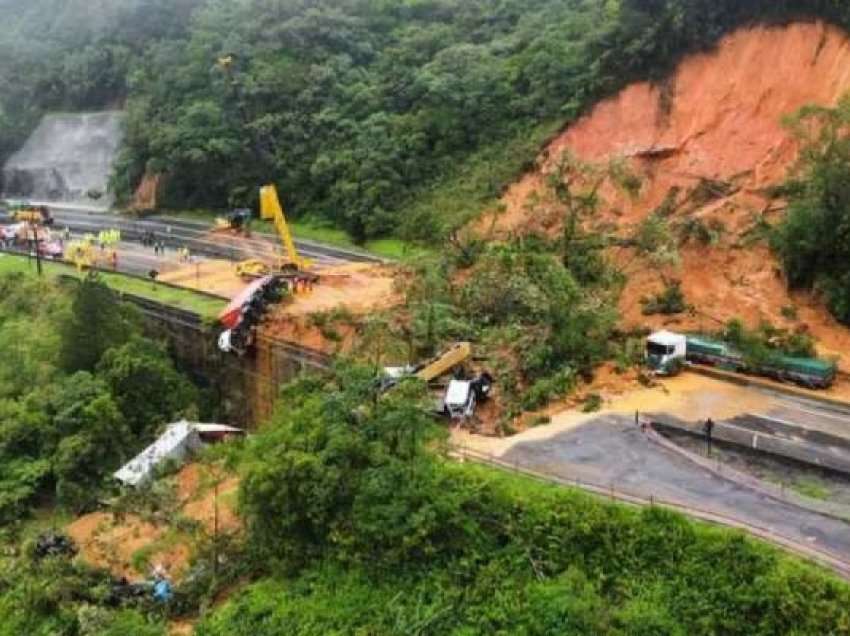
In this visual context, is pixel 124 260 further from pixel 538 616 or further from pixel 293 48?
pixel 538 616

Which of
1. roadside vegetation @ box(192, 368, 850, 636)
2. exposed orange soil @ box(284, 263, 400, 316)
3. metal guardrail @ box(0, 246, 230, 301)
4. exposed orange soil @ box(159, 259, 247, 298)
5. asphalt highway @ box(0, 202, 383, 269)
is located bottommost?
roadside vegetation @ box(192, 368, 850, 636)

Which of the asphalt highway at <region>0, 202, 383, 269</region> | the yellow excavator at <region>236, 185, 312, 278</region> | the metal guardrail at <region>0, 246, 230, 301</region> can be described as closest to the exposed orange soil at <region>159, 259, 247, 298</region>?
the metal guardrail at <region>0, 246, 230, 301</region>

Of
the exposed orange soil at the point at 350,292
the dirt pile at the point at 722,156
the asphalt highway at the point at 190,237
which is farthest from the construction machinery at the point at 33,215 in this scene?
the dirt pile at the point at 722,156

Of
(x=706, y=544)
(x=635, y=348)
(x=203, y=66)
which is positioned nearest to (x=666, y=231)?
(x=635, y=348)

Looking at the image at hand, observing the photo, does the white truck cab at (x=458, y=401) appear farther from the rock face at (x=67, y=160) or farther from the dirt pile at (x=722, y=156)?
the rock face at (x=67, y=160)

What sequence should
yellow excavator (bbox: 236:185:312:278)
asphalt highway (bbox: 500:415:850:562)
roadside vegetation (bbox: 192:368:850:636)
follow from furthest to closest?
yellow excavator (bbox: 236:185:312:278), asphalt highway (bbox: 500:415:850:562), roadside vegetation (bbox: 192:368:850:636)

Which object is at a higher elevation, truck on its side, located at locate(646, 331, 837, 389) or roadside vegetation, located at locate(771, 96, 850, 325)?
roadside vegetation, located at locate(771, 96, 850, 325)

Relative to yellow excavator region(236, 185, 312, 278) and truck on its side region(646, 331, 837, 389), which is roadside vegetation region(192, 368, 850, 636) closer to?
truck on its side region(646, 331, 837, 389)
